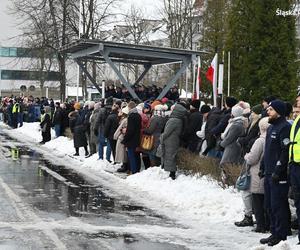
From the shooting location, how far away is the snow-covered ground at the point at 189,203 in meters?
8.27

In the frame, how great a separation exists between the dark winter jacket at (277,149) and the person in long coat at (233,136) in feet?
7.48

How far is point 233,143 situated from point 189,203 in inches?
53.2

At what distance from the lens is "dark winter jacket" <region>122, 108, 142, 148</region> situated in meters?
14.9

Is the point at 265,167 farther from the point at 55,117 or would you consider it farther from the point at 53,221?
the point at 55,117

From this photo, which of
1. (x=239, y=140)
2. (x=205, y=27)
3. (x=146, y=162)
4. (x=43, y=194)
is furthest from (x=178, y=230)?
(x=205, y=27)

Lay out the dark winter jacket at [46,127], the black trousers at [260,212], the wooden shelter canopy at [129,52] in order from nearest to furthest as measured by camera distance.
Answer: the black trousers at [260,212], the wooden shelter canopy at [129,52], the dark winter jacket at [46,127]

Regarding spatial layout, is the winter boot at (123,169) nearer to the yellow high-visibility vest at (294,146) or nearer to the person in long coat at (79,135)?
the person in long coat at (79,135)

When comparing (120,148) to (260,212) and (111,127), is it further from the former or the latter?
(260,212)

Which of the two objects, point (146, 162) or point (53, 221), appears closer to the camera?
point (53, 221)

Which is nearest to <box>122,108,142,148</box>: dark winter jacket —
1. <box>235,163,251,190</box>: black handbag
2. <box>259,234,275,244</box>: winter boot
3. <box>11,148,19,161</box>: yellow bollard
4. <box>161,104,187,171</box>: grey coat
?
<box>161,104,187,171</box>: grey coat

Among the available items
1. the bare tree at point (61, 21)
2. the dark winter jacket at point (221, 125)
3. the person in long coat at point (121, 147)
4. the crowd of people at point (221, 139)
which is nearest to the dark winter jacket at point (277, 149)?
the crowd of people at point (221, 139)

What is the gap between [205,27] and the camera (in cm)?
4222

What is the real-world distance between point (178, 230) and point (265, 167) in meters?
1.64

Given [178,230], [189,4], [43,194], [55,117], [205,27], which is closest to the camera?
[178,230]
